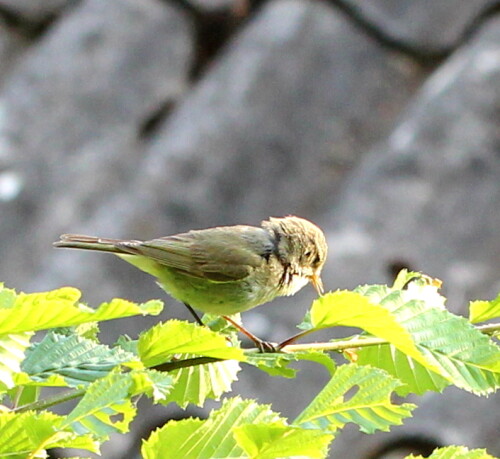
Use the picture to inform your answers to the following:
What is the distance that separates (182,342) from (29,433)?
0.83 feet

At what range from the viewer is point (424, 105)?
7035mm

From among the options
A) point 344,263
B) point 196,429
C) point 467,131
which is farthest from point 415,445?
point 196,429

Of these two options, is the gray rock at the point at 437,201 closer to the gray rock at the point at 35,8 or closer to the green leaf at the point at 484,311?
the gray rock at the point at 35,8

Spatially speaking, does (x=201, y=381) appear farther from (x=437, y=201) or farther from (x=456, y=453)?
(x=437, y=201)

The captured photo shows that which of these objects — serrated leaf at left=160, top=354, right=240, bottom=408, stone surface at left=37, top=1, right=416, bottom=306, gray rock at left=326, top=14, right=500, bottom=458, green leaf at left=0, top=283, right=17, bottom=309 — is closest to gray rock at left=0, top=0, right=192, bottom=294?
stone surface at left=37, top=1, right=416, bottom=306

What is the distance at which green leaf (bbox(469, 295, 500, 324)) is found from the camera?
1.39m

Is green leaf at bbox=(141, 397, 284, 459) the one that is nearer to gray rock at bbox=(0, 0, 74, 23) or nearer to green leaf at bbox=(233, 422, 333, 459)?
green leaf at bbox=(233, 422, 333, 459)

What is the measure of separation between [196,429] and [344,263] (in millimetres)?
5385

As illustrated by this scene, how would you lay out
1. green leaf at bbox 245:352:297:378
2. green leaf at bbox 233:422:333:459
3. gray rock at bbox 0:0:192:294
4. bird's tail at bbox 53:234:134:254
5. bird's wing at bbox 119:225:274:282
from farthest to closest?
1. gray rock at bbox 0:0:192:294
2. bird's wing at bbox 119:225:274:282
3. bird's tail at bbox 53:234:134:254
4. green leaf at bbox 245:352:297:378
5. green leaf at bbox 233:422:333:459

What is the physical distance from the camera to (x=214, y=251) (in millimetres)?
2756

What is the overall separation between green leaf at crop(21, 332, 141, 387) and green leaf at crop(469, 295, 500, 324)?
21.1 inches

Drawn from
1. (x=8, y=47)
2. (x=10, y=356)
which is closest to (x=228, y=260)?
(x=10, y=356)

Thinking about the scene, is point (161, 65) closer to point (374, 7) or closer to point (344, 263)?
point (374, 7)

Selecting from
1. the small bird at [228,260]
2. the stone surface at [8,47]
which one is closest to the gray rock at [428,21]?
the stone surface at [8,47]
